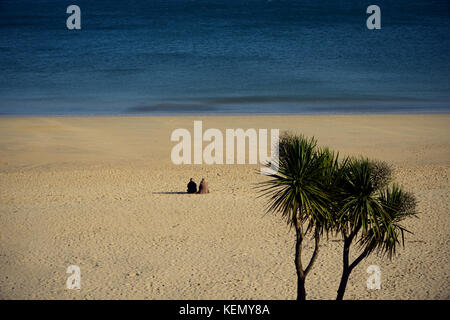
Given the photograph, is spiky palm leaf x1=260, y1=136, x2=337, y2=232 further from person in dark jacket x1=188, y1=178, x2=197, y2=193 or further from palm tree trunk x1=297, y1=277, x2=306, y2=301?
person in dark jacket x1=188, y1=178, x2=197, y2=193

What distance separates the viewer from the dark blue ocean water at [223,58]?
1721 inches

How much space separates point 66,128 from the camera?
32.6 metres

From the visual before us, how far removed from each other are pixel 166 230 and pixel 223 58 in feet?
159

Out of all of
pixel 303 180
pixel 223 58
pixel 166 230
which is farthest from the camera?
pixel 223 58

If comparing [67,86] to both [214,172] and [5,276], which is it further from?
[5,276]

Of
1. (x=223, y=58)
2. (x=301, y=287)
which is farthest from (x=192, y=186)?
(x=223, y=58)

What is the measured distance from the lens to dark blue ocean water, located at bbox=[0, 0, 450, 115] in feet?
143

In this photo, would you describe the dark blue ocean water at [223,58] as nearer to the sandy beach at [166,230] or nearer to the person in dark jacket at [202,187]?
the sandy beach at [166,230]

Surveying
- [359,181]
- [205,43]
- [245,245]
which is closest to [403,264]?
[245,245]

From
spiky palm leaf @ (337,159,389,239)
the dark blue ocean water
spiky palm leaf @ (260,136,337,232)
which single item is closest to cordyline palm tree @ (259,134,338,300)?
spiky palm leaf @ (260,136,337,232)

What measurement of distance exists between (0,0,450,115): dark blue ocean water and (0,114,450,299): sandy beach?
13.9 metres

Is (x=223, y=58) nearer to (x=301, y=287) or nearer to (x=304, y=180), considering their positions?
(x=301, y=287)

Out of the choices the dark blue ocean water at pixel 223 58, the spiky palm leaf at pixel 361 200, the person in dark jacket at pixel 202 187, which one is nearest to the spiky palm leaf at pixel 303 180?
the spiky palm leaf at pixel 361 200

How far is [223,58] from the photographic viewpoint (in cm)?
6284
